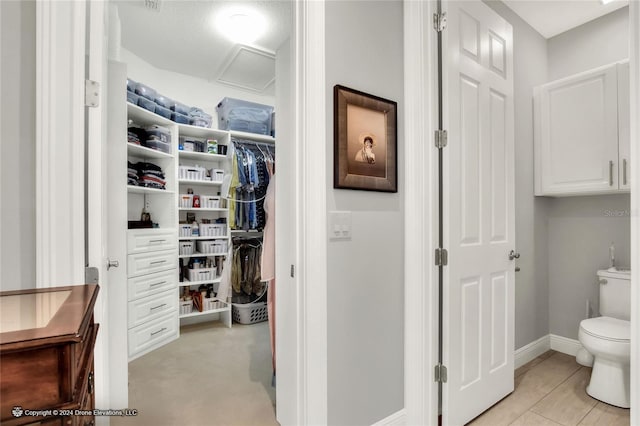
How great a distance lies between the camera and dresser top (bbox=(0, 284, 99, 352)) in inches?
20.2

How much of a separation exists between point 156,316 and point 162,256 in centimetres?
56

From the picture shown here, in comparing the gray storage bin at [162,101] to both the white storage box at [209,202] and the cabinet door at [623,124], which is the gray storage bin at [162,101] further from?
the cabinet door at [623,124]

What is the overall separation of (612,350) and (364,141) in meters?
2.01

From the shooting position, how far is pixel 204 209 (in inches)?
139

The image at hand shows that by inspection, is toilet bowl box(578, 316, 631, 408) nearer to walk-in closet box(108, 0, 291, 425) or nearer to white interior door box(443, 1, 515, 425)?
white interior door box(443, 1, 515, 425)

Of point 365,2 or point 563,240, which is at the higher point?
point 365,2

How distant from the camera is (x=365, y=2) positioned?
156 cm

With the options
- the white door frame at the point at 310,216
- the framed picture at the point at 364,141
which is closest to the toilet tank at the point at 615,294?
the framed picture at the point at 364,141

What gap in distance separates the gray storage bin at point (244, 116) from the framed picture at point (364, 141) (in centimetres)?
244

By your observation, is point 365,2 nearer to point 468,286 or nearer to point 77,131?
point 77,131

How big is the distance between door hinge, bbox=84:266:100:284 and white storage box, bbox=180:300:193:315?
256cm

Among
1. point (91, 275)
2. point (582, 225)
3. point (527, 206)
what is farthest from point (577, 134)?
point (91, 275)

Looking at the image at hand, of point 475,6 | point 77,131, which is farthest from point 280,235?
point 475,6

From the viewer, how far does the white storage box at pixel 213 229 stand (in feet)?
11.6
